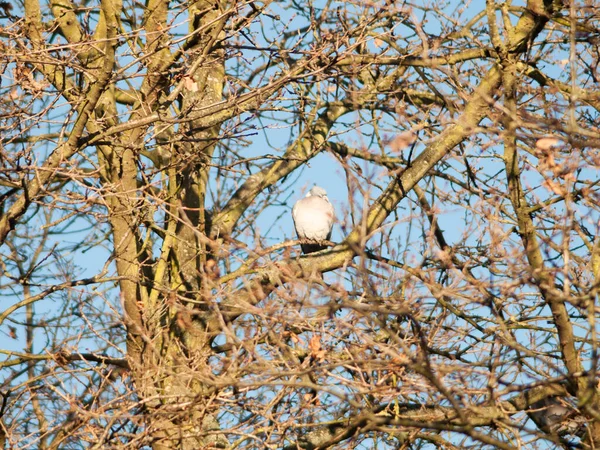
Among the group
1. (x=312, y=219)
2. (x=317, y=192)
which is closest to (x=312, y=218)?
(x=312, y=219)

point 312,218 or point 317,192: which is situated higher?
point 317,192

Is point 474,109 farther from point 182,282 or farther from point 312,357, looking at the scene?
point 182,282

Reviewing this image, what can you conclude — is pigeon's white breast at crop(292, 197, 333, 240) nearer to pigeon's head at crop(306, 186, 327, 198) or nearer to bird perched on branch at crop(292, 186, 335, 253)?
bird perched on branch at crop(292, 186, 335, 253)

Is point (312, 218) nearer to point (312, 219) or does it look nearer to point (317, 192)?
point (312, 219)

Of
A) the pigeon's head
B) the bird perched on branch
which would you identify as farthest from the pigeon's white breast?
the pigeon's head

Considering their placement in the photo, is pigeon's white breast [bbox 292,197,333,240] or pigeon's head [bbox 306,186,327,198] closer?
pigeon's white breast [bbox 292,197,333,240]

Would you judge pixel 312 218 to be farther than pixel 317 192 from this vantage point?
No

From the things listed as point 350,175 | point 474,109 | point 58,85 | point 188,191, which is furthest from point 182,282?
point 350,175

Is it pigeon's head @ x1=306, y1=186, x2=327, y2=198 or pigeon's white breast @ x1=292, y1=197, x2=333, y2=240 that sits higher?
pigeon's head @ x1=306, y1=186, x2=327, y2=198

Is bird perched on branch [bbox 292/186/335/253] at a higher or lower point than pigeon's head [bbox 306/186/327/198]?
lower

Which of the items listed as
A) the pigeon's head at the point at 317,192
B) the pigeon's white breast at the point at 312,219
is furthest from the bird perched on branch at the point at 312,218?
the pigeon's head at the point at 317,192

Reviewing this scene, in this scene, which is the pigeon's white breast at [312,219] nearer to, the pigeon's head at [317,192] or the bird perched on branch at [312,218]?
the bird perched on branch at [312,218]

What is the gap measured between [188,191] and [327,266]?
141cm

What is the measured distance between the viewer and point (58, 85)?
6.23 meters
